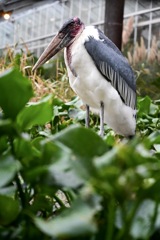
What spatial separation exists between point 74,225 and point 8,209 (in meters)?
0.15

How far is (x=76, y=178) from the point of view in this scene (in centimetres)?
42

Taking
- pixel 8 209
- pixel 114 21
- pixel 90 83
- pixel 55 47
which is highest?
pixel 8 209

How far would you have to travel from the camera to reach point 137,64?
227 inches

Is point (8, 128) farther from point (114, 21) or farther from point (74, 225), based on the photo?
point (114, 21)

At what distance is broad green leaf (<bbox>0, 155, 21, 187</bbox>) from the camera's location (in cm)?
45

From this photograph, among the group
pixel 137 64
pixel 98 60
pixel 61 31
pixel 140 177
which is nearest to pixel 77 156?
pixel 140 177

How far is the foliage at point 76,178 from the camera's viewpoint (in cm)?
36

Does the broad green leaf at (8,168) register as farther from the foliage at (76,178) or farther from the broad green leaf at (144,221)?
the broad green leaf at (144,221)

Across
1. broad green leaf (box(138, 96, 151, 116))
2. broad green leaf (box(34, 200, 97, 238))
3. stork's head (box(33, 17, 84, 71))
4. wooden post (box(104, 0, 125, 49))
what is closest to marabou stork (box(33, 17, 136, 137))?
stork's head (box(33, 17, 84, 71))

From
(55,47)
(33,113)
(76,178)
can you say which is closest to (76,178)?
(76,178)

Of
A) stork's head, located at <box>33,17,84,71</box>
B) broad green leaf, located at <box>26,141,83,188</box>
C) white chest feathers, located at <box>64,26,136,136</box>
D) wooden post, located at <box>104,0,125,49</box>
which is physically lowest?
wooden post, located at <box>104,0,125,49</box>

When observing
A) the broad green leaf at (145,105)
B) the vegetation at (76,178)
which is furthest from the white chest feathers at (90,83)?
the vegetation at (76,178)

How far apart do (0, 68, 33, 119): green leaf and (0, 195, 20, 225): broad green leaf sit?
8 cm

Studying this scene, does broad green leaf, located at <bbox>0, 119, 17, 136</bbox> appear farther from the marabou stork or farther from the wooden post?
the wooden post
